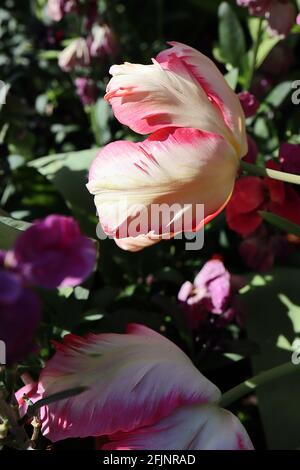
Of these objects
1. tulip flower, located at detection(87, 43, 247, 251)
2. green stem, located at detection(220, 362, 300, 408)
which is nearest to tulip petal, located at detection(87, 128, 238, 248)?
tulip flower, located at detection(87, 43, 247, 251)

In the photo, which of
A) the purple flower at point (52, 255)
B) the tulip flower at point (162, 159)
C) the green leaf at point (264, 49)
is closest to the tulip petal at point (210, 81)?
the tulip flower at point (162, 159)

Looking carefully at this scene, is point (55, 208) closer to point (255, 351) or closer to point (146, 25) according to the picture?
point (255, 351)

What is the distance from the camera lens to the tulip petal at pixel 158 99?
47cm

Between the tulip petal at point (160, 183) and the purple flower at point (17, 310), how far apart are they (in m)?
0.20

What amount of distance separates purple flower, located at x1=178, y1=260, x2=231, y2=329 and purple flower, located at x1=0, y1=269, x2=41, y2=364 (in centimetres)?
34

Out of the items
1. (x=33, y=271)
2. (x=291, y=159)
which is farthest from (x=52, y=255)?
(x=291, y=159)

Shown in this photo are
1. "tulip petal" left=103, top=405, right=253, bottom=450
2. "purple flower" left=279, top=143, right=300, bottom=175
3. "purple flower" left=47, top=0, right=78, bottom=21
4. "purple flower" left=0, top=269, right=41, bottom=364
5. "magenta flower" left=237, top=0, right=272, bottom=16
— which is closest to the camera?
"purple flower" left=0, top=269, right=41, bottom=364

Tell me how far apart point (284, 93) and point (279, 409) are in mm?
370

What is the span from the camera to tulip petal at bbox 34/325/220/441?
0.43 metres

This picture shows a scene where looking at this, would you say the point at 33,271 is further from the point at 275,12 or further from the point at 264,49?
the point at 264,49

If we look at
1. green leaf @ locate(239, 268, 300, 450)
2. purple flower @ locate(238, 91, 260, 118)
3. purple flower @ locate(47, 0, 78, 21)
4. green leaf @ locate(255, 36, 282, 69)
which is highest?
purple flower @ locate(47, 0, 78, 21)

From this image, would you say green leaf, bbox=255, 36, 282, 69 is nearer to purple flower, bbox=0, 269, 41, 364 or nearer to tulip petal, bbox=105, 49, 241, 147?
tulip petal, bbox=105, 49, 241, 147

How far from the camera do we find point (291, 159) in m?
0.57

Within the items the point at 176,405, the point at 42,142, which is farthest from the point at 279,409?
the point at 42,142
